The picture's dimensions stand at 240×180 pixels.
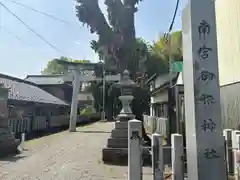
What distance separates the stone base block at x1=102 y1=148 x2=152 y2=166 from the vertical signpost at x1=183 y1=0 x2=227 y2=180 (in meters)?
4.54

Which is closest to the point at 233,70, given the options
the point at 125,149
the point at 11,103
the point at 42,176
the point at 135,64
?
the point at 125,149

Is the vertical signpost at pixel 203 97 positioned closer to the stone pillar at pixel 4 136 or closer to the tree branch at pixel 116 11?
the stone pillar at pixel 4 136

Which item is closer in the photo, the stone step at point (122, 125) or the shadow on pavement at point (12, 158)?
the shadow on pavement at point (12, 158)

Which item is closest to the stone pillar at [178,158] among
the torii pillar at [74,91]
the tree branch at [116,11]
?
the torii pillar at [74,91]

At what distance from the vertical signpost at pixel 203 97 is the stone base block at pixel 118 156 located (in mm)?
4543

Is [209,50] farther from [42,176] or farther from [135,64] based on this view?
[135,64]

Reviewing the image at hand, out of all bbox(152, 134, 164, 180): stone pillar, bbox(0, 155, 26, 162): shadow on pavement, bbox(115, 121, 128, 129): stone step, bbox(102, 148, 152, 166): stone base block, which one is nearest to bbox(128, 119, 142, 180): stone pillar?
bbox(152, 134, 164, 180): stone pillar

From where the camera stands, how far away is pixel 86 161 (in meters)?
9.16

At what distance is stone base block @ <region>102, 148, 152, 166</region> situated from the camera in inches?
352

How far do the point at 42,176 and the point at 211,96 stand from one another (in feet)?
16.8

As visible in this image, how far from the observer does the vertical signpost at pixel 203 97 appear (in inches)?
169

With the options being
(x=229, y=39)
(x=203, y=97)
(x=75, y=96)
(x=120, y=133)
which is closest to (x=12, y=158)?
(x=120, y=133)

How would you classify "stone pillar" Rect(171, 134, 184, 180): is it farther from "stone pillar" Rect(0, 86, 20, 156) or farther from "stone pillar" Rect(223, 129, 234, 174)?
"stone pillar" Rect(0, 86, 20, 156)

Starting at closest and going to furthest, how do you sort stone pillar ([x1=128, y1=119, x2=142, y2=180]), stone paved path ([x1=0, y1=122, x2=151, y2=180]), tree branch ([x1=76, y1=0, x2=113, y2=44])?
stone pillar ([x1=128, y1=119, x2=142, y2=180]) → stone paved path ([x1=0, y1=122, x2=151, y2=180]) → tree branch ([x1=76, y1=0, x2=113, y2=44])
